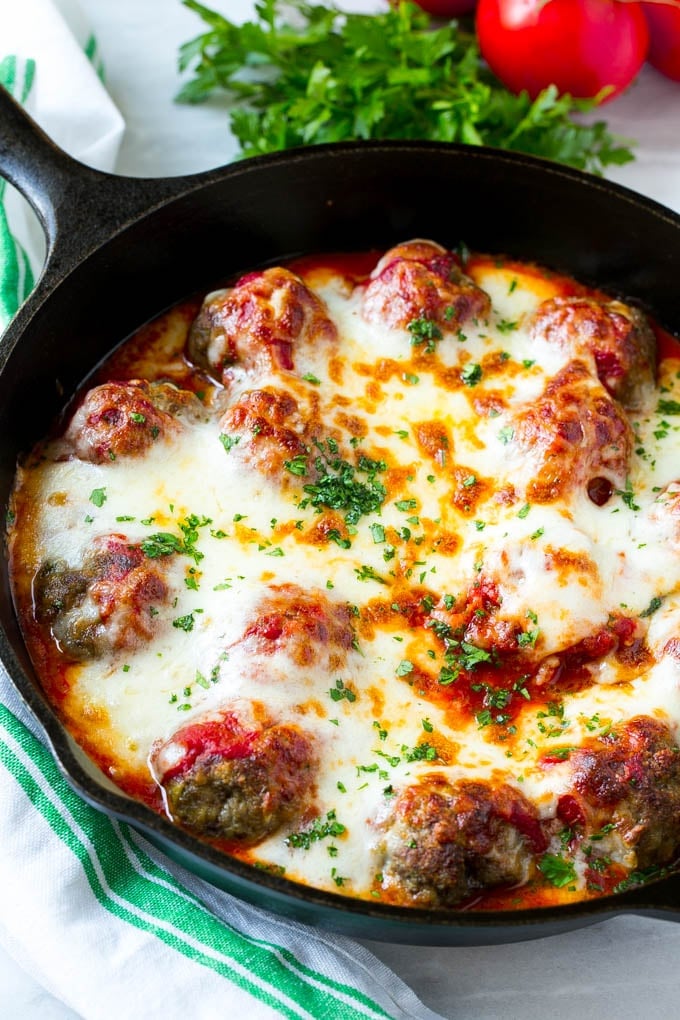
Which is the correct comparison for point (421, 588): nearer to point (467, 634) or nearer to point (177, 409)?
point (467, 634)

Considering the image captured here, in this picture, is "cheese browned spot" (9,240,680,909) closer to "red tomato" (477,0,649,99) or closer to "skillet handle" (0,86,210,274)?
"skillet handle" (0,86,210,274)

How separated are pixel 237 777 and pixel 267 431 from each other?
1254 mm

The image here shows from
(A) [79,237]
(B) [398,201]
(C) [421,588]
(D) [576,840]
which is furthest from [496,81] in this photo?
(D) [576,840]

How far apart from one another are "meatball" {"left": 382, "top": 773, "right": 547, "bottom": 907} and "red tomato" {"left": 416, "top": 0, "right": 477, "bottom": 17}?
412cm

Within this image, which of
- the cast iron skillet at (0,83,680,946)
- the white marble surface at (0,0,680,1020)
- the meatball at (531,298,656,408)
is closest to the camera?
the white marble surface at (0,0,680,1020)

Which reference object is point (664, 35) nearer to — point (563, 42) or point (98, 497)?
point (563, 42)

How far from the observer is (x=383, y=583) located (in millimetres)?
3859

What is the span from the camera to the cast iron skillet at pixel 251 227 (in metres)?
4.21

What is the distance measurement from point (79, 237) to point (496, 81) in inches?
96.4

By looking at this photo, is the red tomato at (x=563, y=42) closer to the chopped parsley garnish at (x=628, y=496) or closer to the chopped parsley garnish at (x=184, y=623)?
the chopped parsley garnish at (x=628, y=496)

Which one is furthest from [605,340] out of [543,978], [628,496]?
[543,978]

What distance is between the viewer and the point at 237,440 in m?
4.03

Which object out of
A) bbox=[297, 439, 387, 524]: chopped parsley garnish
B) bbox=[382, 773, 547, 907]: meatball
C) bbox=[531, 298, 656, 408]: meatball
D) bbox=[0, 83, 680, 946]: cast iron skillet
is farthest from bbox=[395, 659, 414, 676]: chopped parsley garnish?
bbox=[531, 298, 656, 408]: meatball

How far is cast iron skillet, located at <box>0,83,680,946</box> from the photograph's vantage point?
421cm
